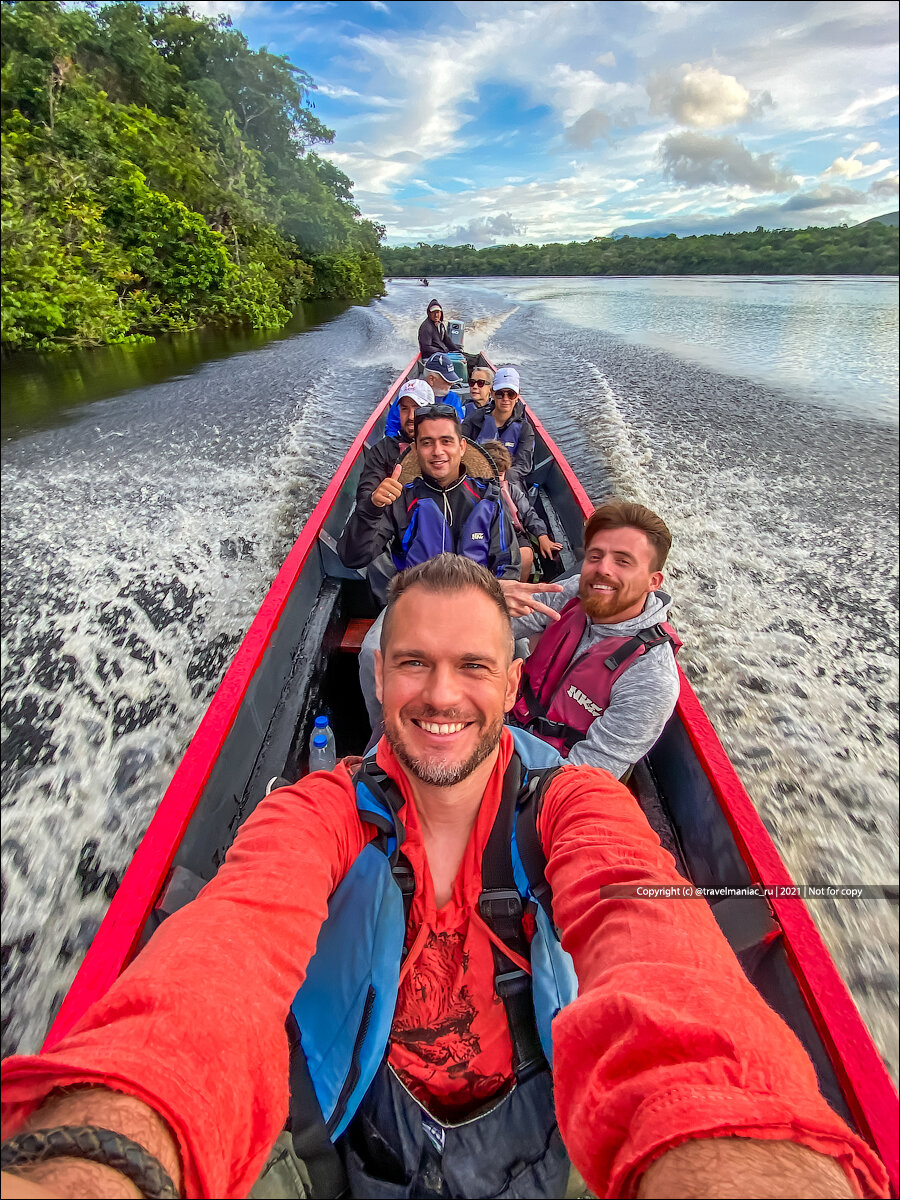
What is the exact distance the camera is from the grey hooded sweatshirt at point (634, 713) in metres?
1.97

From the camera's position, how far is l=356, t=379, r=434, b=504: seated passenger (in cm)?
399

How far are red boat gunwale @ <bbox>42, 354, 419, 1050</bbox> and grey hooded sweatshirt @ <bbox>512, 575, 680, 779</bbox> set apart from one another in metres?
1.36

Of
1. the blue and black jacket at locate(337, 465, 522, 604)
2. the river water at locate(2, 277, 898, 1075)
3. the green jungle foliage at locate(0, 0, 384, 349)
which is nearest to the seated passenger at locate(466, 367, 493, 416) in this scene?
the river water at locate(2, 277, 898, 1075)

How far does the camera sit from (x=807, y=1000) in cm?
133

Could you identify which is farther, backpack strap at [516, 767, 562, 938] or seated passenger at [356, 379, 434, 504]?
seated passenger at [356, 379, 434, 504]

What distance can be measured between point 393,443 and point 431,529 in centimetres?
140

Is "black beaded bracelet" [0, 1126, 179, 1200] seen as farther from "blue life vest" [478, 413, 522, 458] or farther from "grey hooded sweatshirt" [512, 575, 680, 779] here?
"blue life vest" [478, 413, 522, 458]

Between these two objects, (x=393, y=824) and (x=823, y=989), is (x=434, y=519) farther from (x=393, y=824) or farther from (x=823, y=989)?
(x=823, y=989)

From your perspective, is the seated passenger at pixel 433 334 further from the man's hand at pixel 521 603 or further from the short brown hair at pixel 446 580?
the short brown hair at pixel 446 580

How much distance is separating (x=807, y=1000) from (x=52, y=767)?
3.64 m

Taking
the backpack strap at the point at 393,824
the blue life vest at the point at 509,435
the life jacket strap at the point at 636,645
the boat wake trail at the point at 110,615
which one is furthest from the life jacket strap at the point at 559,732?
the blue life vest at the point at 509,435

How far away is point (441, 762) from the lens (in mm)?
1256

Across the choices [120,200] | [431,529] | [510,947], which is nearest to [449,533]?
[431,529]

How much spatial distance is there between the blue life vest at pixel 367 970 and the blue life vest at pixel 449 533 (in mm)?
2087
